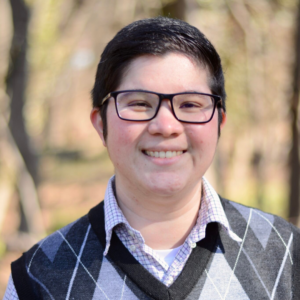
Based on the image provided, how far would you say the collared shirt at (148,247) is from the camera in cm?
150

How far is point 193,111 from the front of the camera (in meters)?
1.49

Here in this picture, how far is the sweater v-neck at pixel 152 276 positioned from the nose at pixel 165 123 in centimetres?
46

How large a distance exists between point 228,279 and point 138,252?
1.20 feet

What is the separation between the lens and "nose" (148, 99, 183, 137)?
142 centimetres

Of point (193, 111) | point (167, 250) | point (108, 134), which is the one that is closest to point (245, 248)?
point (167, 250)

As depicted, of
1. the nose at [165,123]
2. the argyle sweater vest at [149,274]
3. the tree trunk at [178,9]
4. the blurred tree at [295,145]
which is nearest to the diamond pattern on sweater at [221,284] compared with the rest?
the argyle sweater vest at [149,274]

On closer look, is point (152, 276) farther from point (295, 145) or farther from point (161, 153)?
point (295, 145)

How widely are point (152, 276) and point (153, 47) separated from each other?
86 cm

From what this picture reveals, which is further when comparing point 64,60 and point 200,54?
point 64,60

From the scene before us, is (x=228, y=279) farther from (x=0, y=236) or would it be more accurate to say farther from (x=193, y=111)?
(x=0, y=236)

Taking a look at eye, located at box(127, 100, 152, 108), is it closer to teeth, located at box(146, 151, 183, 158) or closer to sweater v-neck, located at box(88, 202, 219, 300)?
teeth, located at box(146, 151, 183, 158)

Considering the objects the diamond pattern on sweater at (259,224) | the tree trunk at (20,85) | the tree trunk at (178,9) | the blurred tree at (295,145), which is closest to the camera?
the diamond pattern on sweater at (259,224)

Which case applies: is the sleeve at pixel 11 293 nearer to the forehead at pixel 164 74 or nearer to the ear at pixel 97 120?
the ear at pixel 97 120

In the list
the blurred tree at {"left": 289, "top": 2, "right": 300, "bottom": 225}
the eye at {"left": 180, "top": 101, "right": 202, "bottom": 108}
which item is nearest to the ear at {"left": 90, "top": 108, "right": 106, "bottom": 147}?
the eye at {"left": 180, "top": 101, "right": 202, "bottom": 108}
